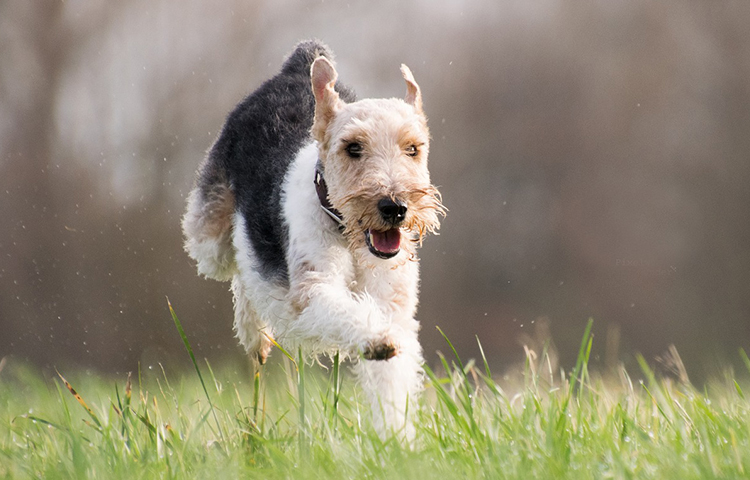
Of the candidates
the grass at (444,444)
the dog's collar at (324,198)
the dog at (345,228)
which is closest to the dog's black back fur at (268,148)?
the dog at (345,228)

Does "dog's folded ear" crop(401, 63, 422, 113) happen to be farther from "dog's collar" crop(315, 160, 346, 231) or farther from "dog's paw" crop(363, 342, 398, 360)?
"dog's paw" crop(363, 342, 398, 360)

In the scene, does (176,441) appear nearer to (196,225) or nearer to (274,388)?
(274,388)

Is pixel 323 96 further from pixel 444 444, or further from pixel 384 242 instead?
pixel 444 444

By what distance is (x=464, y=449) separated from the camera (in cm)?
218

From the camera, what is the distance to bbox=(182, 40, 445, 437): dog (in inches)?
117

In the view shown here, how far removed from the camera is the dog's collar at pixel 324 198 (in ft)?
10.7

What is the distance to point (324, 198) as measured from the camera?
132 inches

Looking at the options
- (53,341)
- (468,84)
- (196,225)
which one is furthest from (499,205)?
(196,225)

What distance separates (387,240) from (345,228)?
208 mm

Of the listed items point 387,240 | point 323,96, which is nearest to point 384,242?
point 387,240

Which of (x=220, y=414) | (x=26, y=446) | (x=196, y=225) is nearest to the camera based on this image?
(x=26, y=446)

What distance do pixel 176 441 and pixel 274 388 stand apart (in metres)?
0.88

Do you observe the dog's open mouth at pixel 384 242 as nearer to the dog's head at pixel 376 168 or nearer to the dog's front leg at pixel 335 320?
the dog's head at pixel 376 168

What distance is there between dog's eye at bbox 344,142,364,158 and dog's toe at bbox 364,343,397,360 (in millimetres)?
902
